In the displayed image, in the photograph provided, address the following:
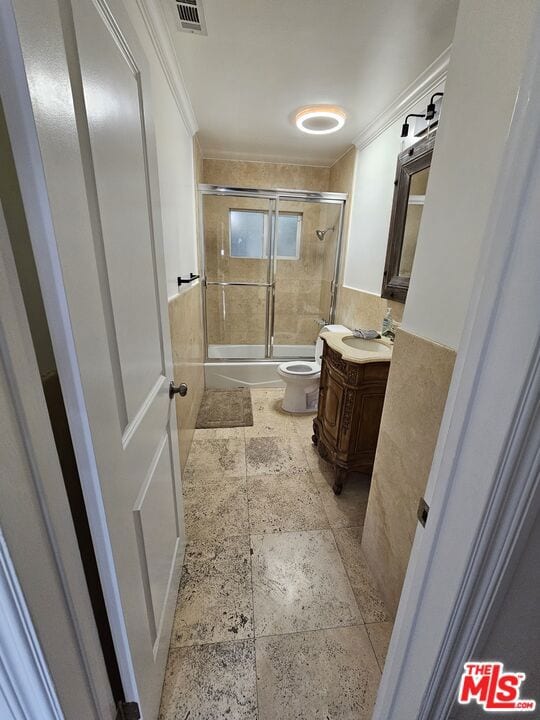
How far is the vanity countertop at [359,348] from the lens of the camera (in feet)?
5.15

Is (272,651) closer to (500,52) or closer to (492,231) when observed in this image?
(492,231)

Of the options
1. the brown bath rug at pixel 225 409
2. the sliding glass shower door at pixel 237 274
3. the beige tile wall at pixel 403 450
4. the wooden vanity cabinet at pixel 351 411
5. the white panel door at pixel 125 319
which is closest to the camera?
the white panel door at pixel 125 319

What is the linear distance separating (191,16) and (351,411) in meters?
2.09

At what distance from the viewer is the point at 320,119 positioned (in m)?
2.14

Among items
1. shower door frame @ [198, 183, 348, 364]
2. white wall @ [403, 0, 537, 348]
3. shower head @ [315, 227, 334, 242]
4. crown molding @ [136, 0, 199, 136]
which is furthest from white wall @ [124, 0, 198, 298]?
shower head @ [315, 227, 334, 242]

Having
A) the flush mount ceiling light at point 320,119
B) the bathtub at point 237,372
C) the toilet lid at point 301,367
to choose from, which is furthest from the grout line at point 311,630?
the flush mount ceiling light at point 320,119

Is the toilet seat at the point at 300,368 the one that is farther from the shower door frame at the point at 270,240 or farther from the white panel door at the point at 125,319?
the white panel door at the point at 125,319

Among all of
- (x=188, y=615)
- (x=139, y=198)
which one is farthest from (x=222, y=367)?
(x=139, y=198)

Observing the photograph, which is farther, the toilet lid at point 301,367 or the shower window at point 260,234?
the shower window at point 260,234

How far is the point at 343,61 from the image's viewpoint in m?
1.59

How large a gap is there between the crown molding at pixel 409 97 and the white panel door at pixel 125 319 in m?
1.61

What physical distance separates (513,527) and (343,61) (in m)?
2.24

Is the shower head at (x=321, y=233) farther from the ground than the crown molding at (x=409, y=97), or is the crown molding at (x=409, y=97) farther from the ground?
the crown molding at (x=409, y=97)

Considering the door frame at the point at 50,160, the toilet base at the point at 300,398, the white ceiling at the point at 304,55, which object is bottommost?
the toilet base at the point at 300,398
